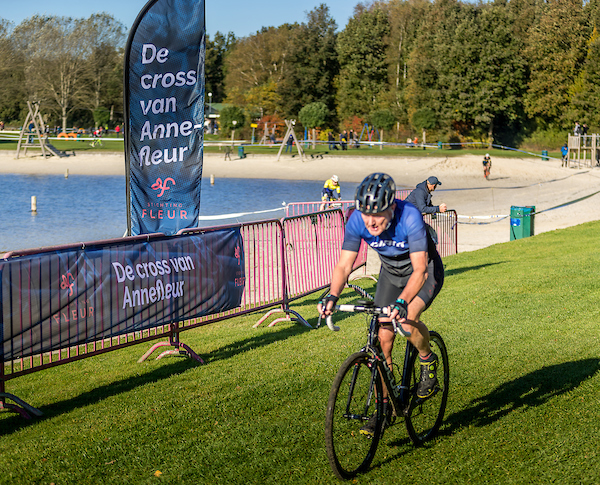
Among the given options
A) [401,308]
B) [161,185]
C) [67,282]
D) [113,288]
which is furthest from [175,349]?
[401,308]

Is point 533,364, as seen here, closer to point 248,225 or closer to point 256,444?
point 256,444

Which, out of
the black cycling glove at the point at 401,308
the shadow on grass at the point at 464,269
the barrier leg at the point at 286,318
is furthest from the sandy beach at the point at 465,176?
the black cycling glove at the point at 401,308

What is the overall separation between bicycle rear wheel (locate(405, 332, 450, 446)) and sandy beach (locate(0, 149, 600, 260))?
48.0 ft

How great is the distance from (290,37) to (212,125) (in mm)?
20639

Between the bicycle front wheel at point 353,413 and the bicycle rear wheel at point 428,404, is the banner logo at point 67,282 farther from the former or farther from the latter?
the bicycle rear wheel at point 428,404

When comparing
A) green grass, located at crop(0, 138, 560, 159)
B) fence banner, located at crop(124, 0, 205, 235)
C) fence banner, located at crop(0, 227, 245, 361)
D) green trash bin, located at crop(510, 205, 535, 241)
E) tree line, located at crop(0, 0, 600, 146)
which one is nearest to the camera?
fence banner, located at crop(0, 227, 245, 361)

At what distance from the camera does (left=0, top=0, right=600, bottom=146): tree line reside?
238ft

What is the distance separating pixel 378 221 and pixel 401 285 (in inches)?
26.6

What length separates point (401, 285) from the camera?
16.3 ft

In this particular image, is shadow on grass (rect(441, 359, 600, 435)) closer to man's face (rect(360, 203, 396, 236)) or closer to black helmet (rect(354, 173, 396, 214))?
man's face (rect(360, 203, 396, 236))

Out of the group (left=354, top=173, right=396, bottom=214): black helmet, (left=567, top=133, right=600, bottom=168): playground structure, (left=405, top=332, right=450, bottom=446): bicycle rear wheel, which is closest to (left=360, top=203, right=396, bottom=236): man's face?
(left=354, top=173, right=396, bottom=214): black helmet

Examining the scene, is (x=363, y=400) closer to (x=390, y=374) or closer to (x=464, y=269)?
(x=390, y=374)

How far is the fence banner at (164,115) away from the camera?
882 cm

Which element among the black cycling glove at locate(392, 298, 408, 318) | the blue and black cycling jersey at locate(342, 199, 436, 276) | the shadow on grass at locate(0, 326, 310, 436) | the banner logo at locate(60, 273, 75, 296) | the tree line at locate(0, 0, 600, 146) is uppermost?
the tree line at locate(0, 0, 600, 146)
